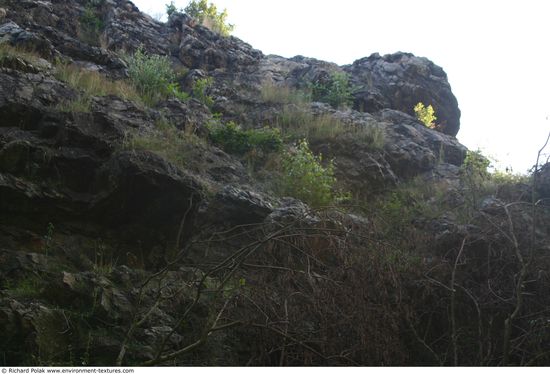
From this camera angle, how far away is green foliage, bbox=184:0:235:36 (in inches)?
579

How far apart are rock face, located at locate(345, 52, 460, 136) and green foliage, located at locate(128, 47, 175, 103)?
4.52 meters

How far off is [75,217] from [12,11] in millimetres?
6966

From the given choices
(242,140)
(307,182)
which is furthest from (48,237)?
(242,140)

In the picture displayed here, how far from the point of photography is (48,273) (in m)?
4.88

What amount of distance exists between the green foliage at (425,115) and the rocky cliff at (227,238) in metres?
1.29

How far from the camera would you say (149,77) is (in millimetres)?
10219

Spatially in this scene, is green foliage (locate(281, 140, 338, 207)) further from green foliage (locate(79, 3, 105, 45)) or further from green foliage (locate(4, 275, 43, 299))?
green foliage (locate(79, 3, 105, 45))

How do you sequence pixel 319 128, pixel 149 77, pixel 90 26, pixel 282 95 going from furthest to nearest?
pixel 90 26 < pixel 282 95 < pixel 149 77 < pixel 319 128

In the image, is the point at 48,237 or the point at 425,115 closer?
the point at 48,237

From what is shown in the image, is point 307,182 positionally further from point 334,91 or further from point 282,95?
point 334,91

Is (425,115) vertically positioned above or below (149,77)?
above

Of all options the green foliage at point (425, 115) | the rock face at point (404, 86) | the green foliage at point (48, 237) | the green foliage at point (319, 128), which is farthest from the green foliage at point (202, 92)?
the green foliage at point (48, 237)

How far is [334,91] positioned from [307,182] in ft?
16.8

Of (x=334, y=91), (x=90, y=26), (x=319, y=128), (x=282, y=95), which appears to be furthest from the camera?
(x=90, y=26)
